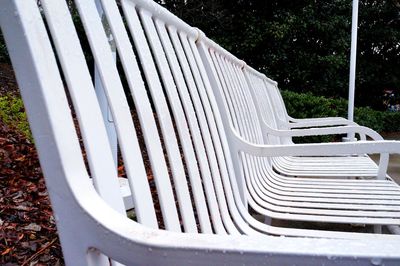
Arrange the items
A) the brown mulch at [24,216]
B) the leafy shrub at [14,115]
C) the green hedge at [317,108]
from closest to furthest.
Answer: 1. the brown mulch at [24,216]
2. the leafy shrub at [14,115]
3. the green hedge at [317,108]

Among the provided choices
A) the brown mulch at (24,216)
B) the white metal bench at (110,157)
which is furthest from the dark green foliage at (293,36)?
the white metal bench at (110,157)

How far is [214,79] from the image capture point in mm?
1660

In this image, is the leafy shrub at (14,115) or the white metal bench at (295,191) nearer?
the white metal bench at (295,191)

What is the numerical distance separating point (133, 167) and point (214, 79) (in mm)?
942

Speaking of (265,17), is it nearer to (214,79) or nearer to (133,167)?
(214,79)

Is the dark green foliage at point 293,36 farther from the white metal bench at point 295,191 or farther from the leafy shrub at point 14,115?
the white metal bench at point 295,191

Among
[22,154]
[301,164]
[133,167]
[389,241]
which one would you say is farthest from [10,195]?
[389,241]

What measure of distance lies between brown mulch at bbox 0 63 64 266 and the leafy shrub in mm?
564

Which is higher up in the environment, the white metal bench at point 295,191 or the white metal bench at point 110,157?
the white metal bench at point 110,157

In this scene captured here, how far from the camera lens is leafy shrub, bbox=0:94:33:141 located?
3832 millimetres

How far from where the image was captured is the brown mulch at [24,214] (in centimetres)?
174

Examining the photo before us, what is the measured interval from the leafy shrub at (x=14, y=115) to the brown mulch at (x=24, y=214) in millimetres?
564

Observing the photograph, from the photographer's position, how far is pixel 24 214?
2.10 m

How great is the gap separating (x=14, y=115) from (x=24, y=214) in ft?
8.47
